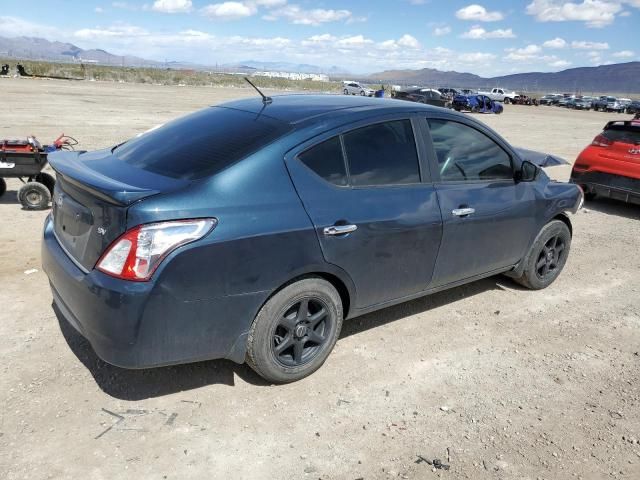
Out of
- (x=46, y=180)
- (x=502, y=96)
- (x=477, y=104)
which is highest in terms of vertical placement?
(x=502, y=96)

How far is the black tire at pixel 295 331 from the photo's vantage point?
3100 millimetres

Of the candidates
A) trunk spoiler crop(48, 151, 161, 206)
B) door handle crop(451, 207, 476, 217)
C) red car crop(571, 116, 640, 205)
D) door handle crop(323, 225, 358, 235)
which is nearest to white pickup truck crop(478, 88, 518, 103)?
red car crop(571, 116, 640, 205)

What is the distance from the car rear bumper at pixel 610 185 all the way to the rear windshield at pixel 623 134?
24.2 inches

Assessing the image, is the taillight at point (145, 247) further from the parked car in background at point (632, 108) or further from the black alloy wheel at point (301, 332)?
the parked car in background at point (632, 108)

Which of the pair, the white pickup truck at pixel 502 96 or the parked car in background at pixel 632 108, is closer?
the parked car in background at pixel 632 108

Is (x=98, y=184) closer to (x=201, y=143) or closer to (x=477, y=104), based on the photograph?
(x=201, y=143)

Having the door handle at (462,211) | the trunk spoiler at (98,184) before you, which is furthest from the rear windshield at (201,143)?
the door handle at (462,211)

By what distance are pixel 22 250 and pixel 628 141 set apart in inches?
336

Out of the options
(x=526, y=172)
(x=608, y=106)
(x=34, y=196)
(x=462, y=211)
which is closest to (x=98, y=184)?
(x=462, y=211)

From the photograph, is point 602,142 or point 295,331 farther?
point 602,142

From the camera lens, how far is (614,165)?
841cm

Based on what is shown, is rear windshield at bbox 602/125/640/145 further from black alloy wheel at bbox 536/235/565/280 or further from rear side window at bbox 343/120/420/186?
rear side window at bbox 343/120/420/186

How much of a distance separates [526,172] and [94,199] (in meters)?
3.40

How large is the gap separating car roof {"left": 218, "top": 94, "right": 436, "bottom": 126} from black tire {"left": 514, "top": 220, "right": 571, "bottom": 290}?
1.78 m
